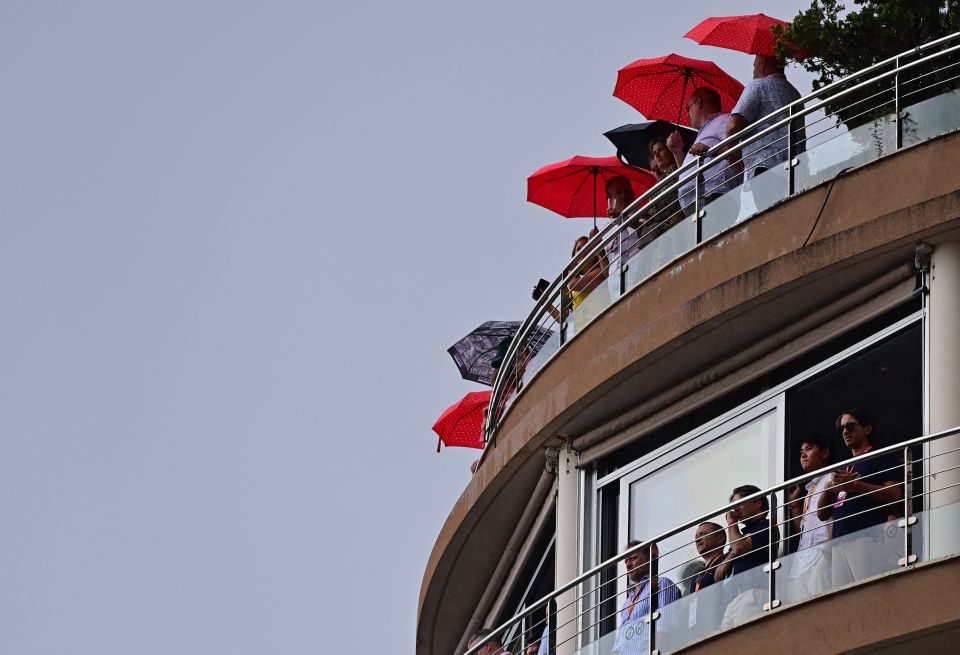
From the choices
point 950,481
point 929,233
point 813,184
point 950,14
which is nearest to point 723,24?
point 950,14

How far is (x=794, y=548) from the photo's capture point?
12.6 metres

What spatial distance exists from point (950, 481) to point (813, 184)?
276 cm

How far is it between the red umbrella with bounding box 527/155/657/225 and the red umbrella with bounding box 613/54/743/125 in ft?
2.97

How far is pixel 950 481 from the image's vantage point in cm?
1257

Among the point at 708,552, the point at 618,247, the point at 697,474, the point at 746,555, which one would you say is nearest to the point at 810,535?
the point at 746,555

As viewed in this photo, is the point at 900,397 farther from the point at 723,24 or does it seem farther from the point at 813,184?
the point at 723,24

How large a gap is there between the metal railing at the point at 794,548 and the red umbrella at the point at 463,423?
7.31 meters

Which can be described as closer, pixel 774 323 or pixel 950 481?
pixel 950 481

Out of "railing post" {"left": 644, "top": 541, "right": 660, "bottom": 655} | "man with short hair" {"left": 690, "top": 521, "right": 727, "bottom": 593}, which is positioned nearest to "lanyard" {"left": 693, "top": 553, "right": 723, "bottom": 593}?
"man with short hair" {"left": 690, "top": 521, "right": 727, "bottom": 593}

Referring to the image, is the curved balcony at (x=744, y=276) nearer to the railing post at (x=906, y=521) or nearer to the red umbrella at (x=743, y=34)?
the railing post at (x=906, y=521)

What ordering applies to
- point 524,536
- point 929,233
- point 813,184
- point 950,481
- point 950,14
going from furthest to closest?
point 524,536, point 950,14, point 813,184, point 929,233, point 950,481

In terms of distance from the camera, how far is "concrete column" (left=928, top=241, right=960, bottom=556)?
41.2 feet

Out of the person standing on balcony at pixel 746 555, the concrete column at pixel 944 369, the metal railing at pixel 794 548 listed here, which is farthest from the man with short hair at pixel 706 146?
the person standing on balcony at pixel 746 555

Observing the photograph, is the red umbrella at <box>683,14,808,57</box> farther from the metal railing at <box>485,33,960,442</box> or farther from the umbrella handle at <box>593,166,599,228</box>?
the umbrella handle at <box>593,166,599,228</box>
